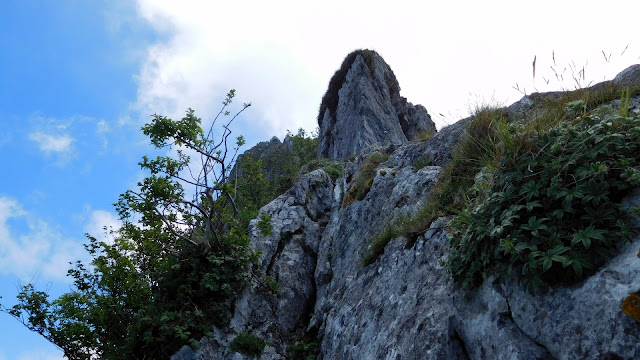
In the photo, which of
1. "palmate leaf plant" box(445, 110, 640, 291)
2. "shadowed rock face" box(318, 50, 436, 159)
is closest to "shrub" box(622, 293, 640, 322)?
"palmate leaf plant" box(445, 110, 640, 291)

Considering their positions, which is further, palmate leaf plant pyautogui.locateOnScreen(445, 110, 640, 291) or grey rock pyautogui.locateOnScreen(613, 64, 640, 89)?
grey rock pyautogui.locateOnScreen(613, 64, 640, 89)

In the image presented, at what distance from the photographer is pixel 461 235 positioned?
203 inches

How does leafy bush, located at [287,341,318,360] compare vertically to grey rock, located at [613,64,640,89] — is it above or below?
below

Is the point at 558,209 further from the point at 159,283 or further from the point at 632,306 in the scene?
the point at 159,283

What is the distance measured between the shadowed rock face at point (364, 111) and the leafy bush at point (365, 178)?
14.0m

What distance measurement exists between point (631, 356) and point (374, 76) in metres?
32.7

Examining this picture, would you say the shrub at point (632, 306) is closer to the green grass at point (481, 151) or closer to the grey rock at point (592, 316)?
the grey rock at point (592, 316)

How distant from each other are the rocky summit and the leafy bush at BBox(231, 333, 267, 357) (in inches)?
1.8

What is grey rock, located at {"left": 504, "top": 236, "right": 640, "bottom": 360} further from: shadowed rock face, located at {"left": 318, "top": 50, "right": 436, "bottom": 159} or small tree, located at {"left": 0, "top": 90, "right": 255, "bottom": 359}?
shadowed rock face, located at {"left": 318, "top": 50, "right": 436, "bottom": 159}

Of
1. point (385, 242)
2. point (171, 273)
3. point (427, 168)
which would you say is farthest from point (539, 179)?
point (171, 273)

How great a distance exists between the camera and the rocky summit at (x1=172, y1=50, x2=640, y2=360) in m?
3.64

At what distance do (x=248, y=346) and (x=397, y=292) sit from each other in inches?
185

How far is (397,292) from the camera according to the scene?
7004 millimetres

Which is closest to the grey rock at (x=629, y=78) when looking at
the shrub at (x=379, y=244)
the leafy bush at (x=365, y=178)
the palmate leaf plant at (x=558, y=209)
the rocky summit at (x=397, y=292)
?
the rocky summit at (x=397, y=292)
